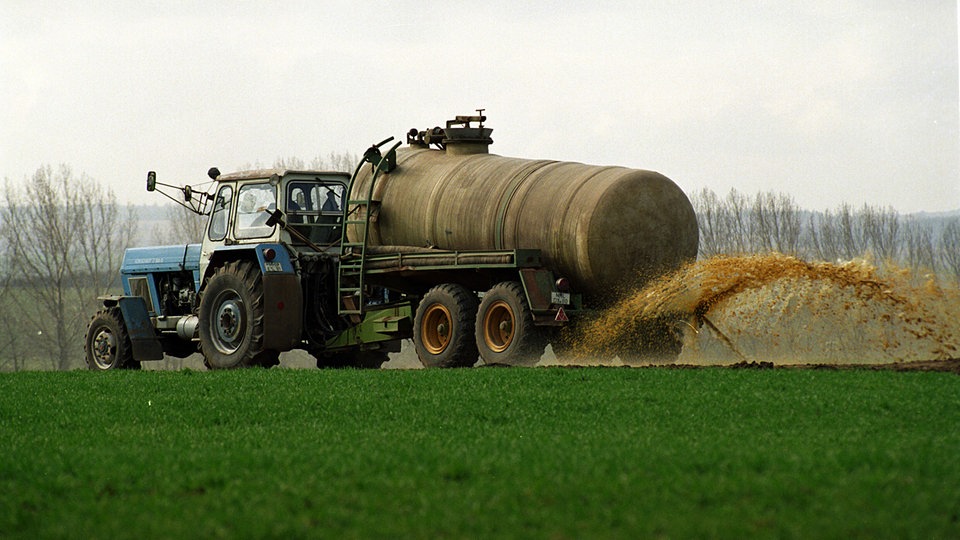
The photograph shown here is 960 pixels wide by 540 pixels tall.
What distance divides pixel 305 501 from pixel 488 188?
36.6 ft

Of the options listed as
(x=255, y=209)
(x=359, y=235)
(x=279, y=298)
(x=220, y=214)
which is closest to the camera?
(x=279, y=298)

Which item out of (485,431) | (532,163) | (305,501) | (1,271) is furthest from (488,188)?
(1,271)

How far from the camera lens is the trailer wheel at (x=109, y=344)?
22.4 metres

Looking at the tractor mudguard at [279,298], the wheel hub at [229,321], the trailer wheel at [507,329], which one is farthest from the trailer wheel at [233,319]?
the trailer wheel at [507,329]

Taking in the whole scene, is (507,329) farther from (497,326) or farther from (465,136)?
(465,136)

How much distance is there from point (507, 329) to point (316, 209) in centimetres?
465

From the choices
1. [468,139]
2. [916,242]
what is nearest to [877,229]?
[916,242]

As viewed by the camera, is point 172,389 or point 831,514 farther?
point 172,389

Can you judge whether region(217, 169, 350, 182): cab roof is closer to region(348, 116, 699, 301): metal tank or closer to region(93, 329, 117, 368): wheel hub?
region(348, 116, 699, 301): metal tank

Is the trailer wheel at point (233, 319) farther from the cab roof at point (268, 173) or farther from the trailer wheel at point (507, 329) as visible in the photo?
the trailer wheel at point (507, 329)

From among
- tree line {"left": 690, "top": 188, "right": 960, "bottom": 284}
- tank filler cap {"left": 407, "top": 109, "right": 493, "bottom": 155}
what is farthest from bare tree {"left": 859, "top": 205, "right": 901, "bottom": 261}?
tank filler cap {"left": 407, "top": 109, "right": 493, "bottom": 155}

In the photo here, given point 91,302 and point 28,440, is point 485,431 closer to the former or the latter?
point 28,440

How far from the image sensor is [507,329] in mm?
17875

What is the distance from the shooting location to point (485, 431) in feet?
36.8
